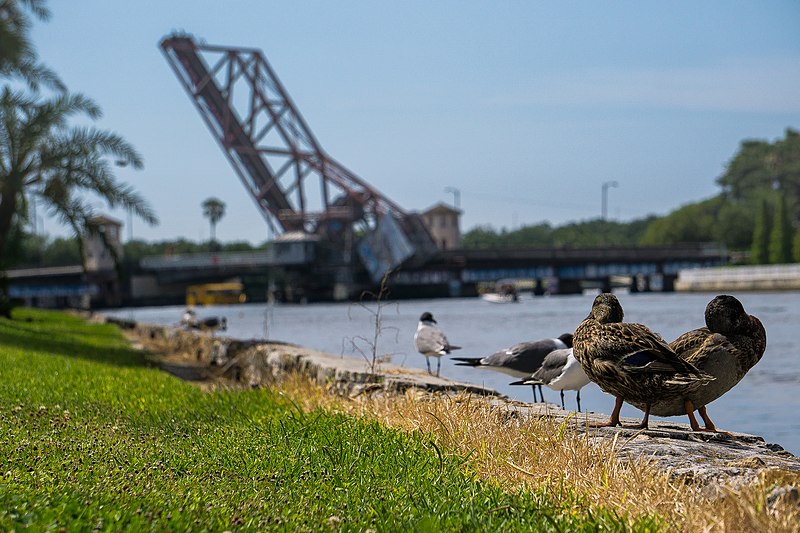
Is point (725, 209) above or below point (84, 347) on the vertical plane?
above

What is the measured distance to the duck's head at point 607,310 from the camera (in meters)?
6.57

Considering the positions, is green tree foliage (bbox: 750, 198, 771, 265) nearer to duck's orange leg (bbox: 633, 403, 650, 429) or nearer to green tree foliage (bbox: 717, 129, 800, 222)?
green tree foliage (bbox: 717, 129, 800, 222)

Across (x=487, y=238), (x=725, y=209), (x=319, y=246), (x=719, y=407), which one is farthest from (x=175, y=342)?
(x=487, y=238)

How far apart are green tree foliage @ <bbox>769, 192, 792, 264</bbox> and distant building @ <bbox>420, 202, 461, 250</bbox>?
3806 centimetres

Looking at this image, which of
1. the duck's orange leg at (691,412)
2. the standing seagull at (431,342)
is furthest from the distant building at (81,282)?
the duck's orange leg at (691,412)

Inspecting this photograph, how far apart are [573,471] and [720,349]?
4.79 ft

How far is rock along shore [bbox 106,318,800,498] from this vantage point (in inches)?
200

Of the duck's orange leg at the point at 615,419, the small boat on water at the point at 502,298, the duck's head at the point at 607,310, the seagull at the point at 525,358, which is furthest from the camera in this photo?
the small boat on water at the point at 502,298

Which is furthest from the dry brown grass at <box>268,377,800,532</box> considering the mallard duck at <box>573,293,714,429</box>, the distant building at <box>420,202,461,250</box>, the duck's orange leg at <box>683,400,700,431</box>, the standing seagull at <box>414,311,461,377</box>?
the distant building at <box>420,202,461,250</box>

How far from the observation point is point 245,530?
424 cm

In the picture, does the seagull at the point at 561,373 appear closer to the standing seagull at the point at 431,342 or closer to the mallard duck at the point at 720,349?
the mallard duck at the point at 720,349

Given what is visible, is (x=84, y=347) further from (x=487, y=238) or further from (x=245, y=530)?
(x=487, y=238)

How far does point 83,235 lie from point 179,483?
59.9ft

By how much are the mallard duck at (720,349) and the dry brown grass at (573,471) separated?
0.82 metres
